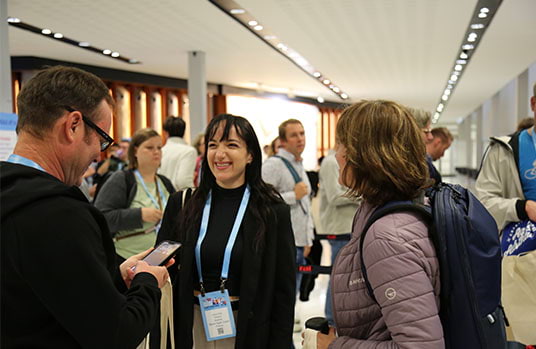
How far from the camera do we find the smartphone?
1.69 meters

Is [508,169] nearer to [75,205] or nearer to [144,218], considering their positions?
[144,218]

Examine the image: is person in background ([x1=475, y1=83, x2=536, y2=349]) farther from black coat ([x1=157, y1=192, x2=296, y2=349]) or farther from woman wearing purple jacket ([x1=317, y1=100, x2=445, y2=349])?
woman wearing purple jacket ([x1=317, y1=100, x2=445, y2=349])

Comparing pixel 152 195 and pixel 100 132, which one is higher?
pixel 100 132

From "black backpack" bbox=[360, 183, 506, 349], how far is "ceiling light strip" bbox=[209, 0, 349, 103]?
18.3 ft

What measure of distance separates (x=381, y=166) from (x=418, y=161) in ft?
0.43

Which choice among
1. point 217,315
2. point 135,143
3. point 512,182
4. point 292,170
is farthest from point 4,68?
point 512,182

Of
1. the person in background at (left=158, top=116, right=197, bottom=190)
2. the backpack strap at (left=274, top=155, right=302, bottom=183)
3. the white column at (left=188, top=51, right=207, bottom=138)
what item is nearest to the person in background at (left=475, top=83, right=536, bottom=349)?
the backpack strap at (left=274, top=155, right=302, bottom=183)

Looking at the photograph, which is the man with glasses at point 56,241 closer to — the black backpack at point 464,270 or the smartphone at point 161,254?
the smartphone at point 161,254

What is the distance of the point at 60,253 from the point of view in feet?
3.73

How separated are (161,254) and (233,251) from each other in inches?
23.0

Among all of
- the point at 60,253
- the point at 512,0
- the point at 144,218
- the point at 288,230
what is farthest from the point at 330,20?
the point at 60,253

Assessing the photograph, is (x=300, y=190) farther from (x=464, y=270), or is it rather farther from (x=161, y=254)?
(x=464, y=270)

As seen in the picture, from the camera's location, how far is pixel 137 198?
→ 3.74 metres

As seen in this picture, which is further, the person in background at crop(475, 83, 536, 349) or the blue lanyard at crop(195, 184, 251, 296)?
the person in background at crop(475, 83, 536, 349)
